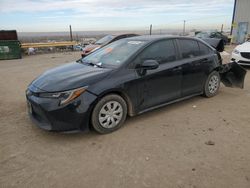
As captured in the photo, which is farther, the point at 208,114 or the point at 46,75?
the point at 208,114

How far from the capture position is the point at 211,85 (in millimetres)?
5320

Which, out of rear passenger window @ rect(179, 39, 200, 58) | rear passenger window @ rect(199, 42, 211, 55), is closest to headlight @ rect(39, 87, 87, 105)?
rear passenger window @ rect(179, 39, 200, 58)

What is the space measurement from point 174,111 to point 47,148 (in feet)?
8.27

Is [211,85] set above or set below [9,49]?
below

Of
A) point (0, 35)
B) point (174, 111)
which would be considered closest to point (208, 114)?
point (174, 111)

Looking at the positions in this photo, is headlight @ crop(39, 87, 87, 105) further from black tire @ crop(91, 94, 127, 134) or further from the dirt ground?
the dirt ground

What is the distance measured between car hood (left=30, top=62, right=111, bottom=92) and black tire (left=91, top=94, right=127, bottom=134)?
13.9 inches

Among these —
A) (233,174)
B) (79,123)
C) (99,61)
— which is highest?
(99,61)

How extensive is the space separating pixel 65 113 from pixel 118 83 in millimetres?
945

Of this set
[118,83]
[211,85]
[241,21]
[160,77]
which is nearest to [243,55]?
[211,85]

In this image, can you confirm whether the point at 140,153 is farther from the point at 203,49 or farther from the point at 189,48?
the point at 203,49

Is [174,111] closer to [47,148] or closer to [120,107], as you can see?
[120,107]

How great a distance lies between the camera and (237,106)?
4.82 metres

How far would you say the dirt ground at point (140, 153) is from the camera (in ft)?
8.47
